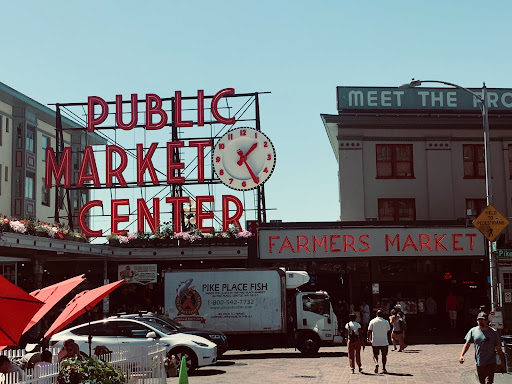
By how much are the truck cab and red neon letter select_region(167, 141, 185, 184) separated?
17485 millimetres

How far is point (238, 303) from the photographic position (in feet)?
95.2

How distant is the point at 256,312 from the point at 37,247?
9.27 meters

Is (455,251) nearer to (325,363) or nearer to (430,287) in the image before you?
(430,287)

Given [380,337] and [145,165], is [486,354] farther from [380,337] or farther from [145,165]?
[145,165]

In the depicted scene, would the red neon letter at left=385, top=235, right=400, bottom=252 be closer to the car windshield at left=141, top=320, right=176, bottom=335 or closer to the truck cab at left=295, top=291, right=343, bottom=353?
the truck cab at left=295, top=291, right=343, bottom=353

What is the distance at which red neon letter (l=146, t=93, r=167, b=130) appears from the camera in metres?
45.2

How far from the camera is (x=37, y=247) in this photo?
3025 cm

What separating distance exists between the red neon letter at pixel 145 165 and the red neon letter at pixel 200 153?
2352 millimetres

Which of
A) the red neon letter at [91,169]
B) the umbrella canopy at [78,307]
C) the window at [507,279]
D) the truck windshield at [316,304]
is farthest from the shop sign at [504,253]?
the umbrella canopy at [78,307]

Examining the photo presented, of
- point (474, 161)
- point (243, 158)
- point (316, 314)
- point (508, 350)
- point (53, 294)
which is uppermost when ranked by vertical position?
point (243, 158)

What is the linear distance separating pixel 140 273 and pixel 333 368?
20.0m

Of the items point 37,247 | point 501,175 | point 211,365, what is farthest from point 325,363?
point 501,175

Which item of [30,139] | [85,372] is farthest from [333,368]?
[30,139]

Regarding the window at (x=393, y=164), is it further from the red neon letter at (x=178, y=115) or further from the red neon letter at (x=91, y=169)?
the red neon letter at (x=91, y=169)
